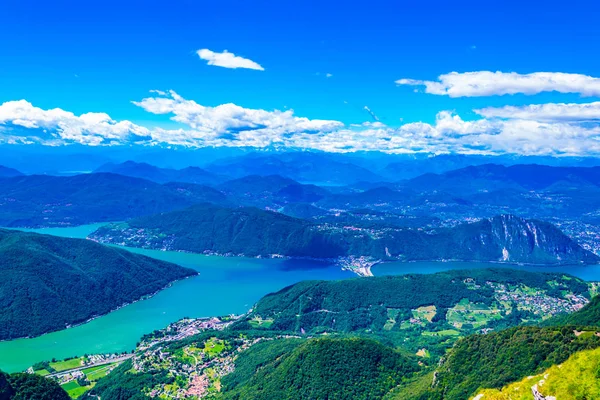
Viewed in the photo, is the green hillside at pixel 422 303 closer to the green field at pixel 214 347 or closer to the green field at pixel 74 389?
the green field at pixel 214 347

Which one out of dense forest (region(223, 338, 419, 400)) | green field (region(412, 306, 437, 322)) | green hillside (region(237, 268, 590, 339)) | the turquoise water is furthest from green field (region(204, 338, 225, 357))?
green field (region(412, 306, 437, 322))

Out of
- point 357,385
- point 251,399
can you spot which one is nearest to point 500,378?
point 357,385

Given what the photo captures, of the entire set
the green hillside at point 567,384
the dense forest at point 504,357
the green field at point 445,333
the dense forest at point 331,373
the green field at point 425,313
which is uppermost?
the green hillside at point 567,384

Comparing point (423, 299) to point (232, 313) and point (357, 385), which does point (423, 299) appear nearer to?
point (232, 313)

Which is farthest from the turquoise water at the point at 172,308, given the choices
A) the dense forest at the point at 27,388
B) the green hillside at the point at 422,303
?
the dense forest at the point at 27,388

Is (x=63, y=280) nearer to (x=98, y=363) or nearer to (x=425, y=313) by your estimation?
(x=98, y=363)

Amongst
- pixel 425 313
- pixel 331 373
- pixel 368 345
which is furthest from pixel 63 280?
pixel 425 313

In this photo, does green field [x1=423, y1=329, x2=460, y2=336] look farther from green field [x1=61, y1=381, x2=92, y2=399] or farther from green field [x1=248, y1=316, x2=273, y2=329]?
green field [x1=61, y1=381, x2=92, y2=399]
